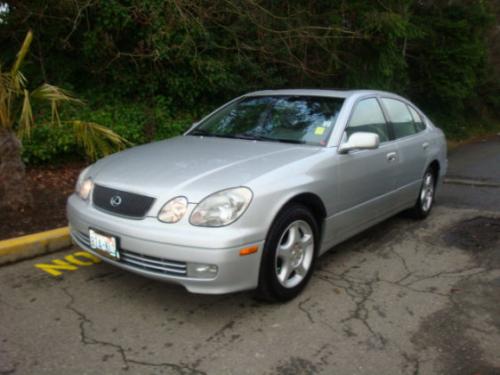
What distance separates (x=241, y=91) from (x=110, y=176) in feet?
21.6

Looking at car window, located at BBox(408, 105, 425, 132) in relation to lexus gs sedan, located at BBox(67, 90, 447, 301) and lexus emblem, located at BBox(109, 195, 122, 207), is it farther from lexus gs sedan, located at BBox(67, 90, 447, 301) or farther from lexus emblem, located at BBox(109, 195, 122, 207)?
lexus emblem, located at BBox(109, 195, 122, 207)

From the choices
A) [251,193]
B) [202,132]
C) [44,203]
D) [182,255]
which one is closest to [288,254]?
[251,193]

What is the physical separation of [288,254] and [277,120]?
1.42m

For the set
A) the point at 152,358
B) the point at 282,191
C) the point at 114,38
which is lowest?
the point at 152,358

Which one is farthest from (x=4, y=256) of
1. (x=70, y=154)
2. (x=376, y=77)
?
(x=376, y=77)

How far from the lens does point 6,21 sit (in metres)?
8.54

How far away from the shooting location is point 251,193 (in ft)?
10.4

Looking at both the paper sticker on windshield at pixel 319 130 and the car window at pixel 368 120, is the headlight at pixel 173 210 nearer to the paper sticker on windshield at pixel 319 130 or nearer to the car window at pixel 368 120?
the paper sticker on windshield at pixel 319 130

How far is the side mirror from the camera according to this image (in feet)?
12.8

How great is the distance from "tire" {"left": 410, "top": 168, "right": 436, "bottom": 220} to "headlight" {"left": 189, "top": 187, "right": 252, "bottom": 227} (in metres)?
3.20

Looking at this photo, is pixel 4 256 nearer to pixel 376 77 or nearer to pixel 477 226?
pixel 477 226

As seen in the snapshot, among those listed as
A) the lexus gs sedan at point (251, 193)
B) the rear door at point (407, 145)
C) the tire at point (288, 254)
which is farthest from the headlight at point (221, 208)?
the rear door at point (407, 145)

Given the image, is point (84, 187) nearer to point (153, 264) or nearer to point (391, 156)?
→ point (153, 264)

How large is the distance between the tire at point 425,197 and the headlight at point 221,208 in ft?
10.5
